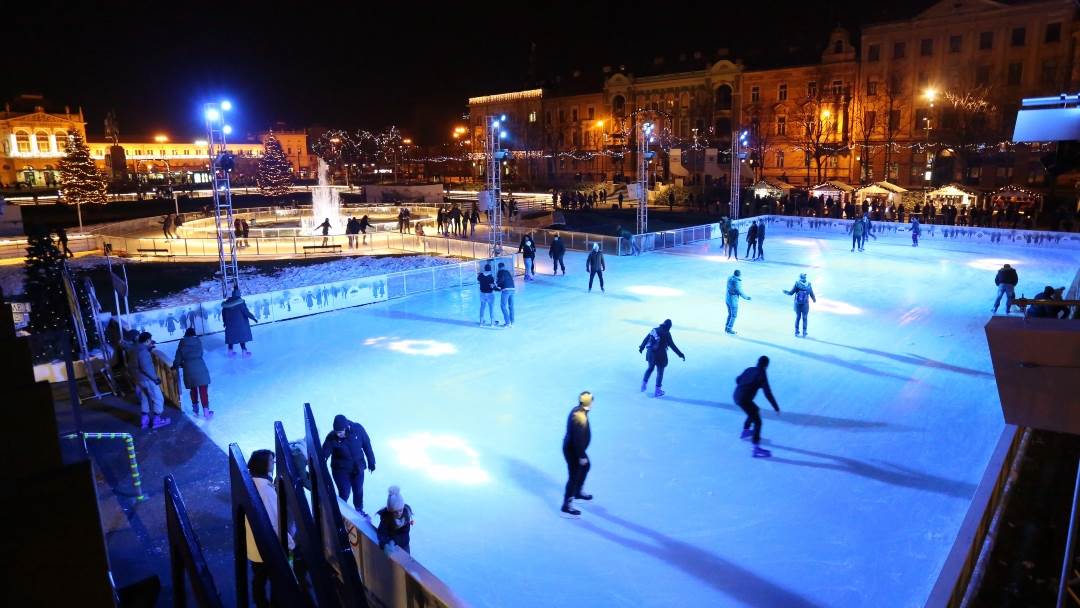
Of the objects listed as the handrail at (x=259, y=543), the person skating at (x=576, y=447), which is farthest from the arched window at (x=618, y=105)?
the handrail at (x=259, y=543)

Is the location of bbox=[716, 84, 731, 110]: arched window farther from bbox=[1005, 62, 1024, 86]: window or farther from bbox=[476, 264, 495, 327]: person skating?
bbox=[476, 264, 495, 327]: person skating

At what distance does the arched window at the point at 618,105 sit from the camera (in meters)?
61.4

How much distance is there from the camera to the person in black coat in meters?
6.55

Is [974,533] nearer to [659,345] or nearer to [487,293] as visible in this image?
[659,345]

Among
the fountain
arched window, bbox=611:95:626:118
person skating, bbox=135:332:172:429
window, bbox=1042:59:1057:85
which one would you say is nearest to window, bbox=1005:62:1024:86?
window, bbox=1042:59:1057:85

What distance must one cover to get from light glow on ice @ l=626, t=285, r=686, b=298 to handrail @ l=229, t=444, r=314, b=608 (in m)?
15.1

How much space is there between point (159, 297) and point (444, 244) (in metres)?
9.10

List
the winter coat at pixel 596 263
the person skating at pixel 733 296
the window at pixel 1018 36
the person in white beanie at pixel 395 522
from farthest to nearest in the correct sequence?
1. the window at pixel 1018 36
2. the winter coat at pixel 596 263
3. the person skating at pixel 733 296
4. the person in white beanie at pixel 395 522

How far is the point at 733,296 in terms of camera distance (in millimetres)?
12945

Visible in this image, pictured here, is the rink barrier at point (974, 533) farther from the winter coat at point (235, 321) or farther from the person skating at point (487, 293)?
the winter coat at point (235, 321)

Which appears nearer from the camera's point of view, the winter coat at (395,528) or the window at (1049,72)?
the winter coat at (395,528)

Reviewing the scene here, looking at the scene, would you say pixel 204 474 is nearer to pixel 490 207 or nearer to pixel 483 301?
pixel 483 301

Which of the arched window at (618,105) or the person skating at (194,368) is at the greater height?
the arched window at (618,105)

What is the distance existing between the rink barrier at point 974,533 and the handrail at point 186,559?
4469mm
